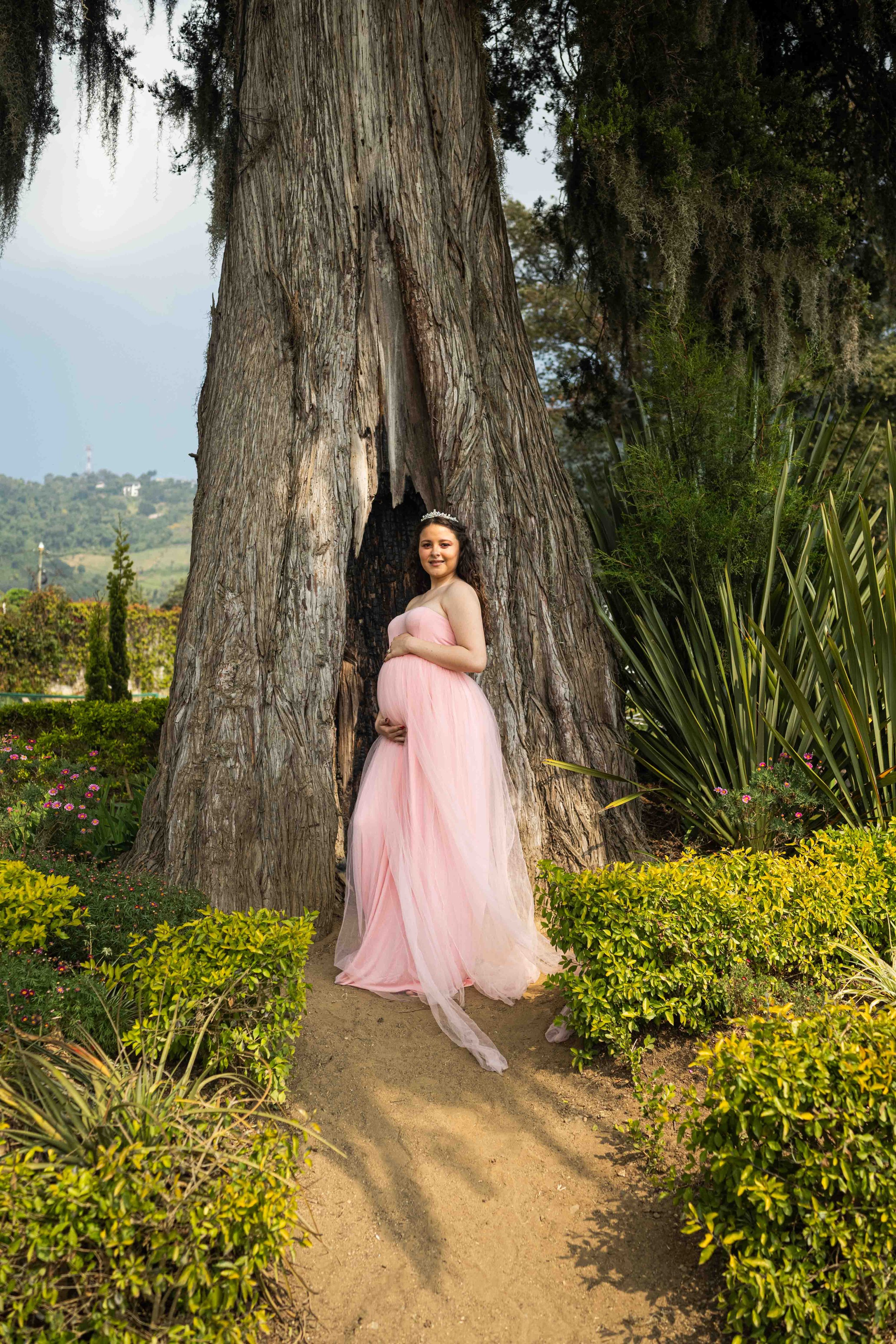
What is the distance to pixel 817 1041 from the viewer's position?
2188mm

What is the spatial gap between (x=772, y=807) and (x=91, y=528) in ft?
326

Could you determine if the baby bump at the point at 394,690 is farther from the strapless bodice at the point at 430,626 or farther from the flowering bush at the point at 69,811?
the flowering bush at the point at 69,811

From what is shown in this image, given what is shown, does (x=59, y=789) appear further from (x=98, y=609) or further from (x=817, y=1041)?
(x=98, y=609)

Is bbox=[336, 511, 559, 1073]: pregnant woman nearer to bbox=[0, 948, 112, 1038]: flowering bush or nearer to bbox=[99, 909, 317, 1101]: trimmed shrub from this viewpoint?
bbox=[99, 909, 317, 1101]: trimmed shrub

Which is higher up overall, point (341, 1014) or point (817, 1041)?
point (817, 1041)

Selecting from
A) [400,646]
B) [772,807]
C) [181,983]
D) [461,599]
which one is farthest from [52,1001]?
[772,807]

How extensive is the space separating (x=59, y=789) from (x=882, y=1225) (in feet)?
16.0

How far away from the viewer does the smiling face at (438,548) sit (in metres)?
4.13

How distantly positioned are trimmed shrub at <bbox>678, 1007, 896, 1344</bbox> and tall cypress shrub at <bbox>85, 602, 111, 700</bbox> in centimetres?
947

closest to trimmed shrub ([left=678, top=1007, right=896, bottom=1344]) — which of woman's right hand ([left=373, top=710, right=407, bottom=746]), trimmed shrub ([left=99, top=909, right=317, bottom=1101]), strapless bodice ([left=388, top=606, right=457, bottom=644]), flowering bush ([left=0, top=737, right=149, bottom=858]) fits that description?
trimmed shrub ([left=99, top=909, right=317, bottom=1101])

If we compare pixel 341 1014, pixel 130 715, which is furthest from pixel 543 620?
pixel 130 715

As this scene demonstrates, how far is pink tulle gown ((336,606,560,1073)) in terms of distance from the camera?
3656mm

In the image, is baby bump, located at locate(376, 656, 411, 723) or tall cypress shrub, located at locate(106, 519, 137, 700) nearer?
baby bump, located at locate(376, 656, 411, 723)

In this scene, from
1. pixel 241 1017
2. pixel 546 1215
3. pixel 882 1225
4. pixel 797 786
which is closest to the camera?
pixel 882 1225
